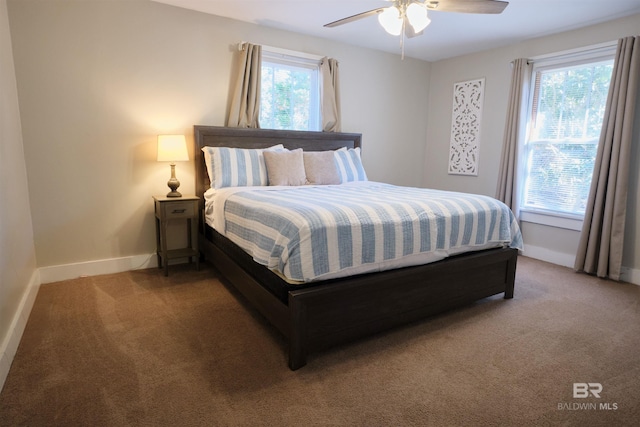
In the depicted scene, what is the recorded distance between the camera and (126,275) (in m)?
3.28

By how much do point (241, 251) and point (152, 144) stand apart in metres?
1.62

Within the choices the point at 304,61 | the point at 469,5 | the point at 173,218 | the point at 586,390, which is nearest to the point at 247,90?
the point at 304,61

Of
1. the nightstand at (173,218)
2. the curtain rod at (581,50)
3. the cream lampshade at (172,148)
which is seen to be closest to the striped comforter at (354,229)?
the nightstand at (173,218)

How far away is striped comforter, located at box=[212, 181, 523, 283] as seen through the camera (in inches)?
74.4

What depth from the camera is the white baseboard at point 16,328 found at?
5.82 ft

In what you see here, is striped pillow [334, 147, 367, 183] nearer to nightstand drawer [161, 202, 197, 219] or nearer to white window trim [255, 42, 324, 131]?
white window trim [255, 42, 324, 131]

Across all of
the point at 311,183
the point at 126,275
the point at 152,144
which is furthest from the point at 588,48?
the point at 126,275

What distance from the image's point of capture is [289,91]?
4164mm

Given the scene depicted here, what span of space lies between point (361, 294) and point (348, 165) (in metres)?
2.17

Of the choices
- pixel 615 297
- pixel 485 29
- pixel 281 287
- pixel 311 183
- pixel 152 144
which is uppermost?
pixel 485 29

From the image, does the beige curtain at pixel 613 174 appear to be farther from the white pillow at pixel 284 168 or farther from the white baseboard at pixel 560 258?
the white pillow at pixel 284 168

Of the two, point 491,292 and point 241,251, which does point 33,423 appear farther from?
point 491,292

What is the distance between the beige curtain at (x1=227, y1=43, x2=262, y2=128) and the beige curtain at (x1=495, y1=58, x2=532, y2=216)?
2.92 m

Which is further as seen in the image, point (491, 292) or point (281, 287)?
point (491, 292)
